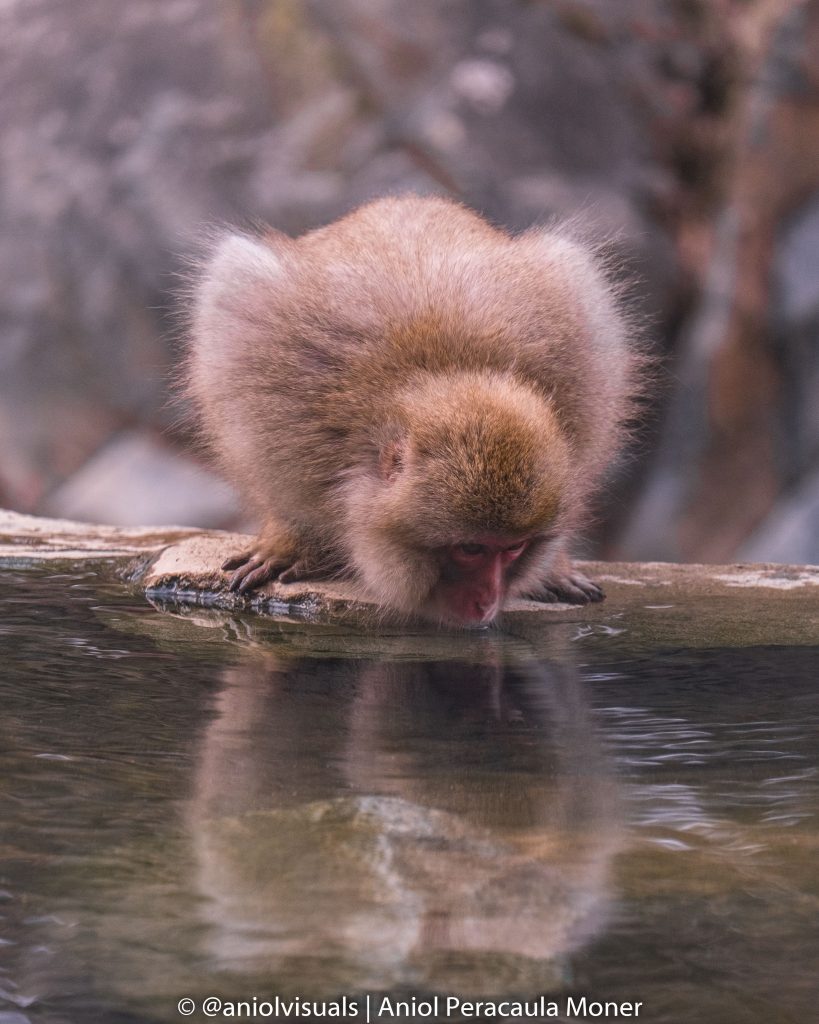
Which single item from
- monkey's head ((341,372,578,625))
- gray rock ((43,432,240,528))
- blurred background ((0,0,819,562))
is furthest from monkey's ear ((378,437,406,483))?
gray rock ((43,432,240,528))

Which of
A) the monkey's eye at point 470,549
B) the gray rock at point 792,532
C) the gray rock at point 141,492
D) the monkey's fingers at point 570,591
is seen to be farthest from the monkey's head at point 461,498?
the gray rock at point 141,492

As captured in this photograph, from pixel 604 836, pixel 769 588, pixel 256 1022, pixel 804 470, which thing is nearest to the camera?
pixel 256 1022

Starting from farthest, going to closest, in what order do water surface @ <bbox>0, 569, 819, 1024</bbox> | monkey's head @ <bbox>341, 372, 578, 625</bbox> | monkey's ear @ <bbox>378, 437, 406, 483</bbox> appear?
monkey's ear @ <bbox>378, 437, 406, 483</bbox>, monkey's head @ <bbox>341, 372, 578, 625</bbox>, water surface @ <bbox>0, 569, 819, 1024</bbox>

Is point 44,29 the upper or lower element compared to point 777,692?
upper

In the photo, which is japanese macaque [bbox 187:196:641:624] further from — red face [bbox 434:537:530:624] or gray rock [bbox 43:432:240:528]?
gray rock [bbox 43:432:240:528]

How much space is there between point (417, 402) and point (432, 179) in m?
8.05

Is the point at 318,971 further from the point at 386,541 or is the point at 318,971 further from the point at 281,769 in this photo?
the point at 386,541

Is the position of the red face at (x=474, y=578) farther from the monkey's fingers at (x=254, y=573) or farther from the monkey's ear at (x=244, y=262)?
the monkey's ear at (x=244, y=262)

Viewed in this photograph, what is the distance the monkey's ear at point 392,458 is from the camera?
3724 mm

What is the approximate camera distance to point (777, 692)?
9.71ft

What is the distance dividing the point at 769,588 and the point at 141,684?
94.2 inches

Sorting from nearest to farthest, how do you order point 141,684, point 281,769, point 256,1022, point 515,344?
point 256,1022
point 281,769
point 141,684
point 515,344

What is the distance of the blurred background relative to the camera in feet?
36.2

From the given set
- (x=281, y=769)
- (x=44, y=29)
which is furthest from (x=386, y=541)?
(x=44, y=29)
